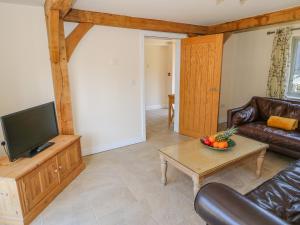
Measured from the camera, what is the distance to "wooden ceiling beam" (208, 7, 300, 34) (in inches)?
109

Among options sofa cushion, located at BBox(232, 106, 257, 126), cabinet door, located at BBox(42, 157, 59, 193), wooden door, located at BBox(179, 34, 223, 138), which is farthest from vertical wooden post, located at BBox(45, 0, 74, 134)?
sofa cushion, located at BBox(232, 106, 257, 126)

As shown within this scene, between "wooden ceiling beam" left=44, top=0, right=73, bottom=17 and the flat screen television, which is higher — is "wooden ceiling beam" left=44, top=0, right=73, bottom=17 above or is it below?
above

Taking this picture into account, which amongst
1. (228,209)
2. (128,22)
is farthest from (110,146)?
(228,209)

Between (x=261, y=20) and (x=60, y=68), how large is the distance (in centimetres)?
311

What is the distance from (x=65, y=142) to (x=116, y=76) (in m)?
1.38

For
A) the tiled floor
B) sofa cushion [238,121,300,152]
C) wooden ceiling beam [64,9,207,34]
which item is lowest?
the tiled floor

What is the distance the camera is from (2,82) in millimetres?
2439

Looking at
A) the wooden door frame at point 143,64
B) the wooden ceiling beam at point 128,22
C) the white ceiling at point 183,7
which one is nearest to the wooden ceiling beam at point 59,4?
the white ceiling at point 183,7

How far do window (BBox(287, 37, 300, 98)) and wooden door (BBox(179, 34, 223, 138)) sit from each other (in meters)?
1.53

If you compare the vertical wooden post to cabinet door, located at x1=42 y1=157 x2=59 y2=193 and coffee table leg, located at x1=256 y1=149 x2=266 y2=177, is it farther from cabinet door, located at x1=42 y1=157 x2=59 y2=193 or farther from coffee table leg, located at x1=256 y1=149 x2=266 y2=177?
coffee table leg, located at x1=256 y1=149 x2=266 y2=177

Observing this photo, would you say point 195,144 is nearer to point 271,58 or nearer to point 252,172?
point 252,172

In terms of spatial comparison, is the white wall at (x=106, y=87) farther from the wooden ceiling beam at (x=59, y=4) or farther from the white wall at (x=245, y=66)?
the white wall at (x=245, y=66)

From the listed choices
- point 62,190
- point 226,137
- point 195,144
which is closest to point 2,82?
point 62,190

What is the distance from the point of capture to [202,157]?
2.09 metres
